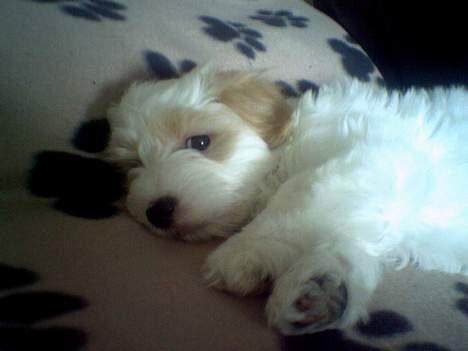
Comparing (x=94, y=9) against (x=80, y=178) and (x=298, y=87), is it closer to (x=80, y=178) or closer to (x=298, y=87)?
(x=80, y=178)

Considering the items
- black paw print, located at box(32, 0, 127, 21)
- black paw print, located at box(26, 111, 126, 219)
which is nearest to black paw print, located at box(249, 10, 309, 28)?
black paw print, located at box(32, 0, 127, 21)

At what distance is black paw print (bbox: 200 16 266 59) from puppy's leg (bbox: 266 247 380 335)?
3.87 feet

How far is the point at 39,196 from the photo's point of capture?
128cm

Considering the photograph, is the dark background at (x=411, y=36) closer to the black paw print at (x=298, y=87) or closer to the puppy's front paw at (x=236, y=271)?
the black paw print at (x=298, y=87)

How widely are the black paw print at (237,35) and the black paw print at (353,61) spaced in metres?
0.43

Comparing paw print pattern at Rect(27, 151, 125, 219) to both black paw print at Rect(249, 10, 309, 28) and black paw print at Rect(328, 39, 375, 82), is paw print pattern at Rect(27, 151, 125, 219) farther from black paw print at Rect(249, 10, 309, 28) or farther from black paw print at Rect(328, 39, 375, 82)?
black paw print at Rect(328, 39, 375, 82)

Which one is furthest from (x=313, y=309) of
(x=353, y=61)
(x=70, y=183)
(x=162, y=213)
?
(x=353, y=61)

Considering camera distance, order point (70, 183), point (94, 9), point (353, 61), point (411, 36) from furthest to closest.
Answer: point (411, 36)
point (353, 61)
point (94, 9)
point (70, 183)

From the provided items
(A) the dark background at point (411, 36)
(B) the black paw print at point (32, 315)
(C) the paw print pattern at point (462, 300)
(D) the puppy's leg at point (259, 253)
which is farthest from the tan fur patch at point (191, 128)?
(A) the dark background at point (411, 36)

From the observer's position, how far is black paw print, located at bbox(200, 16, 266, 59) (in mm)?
1800

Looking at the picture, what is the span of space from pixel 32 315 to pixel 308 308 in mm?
553

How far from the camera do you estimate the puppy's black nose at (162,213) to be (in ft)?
3.84

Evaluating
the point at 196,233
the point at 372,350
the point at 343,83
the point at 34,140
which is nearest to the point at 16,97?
the point at 34,140

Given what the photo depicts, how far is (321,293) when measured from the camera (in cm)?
85
